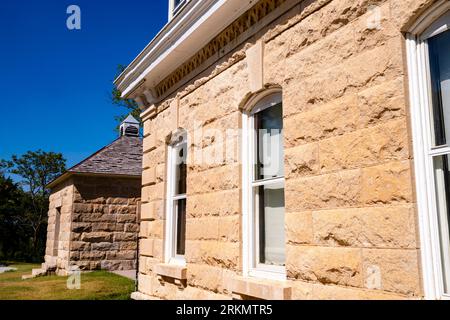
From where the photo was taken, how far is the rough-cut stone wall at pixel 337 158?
330 centimetres

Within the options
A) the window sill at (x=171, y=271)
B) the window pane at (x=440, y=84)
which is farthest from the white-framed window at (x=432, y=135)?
the window sill at (x=171, y=271)

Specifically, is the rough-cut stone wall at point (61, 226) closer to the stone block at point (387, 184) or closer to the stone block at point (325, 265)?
the stone block at point (325, 265)

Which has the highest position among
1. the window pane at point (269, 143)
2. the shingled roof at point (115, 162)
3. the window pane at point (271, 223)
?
the shingled roof at point (115, 162)

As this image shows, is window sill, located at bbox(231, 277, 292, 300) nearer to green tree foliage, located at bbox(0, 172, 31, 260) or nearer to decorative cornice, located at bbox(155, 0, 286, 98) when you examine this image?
decorative cornice, located at bbox(155, 0, 286, 98)

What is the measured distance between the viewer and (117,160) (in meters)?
16.7

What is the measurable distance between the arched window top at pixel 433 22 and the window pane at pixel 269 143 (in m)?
1.87

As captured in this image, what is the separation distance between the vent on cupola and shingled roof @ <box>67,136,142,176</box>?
2.13ft

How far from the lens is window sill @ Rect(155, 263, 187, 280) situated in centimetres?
625

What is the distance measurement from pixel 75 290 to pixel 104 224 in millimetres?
4168

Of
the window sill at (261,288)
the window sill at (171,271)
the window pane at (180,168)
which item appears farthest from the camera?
the window pane at (180,168)

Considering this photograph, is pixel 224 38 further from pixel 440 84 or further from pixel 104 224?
pixel 104 224

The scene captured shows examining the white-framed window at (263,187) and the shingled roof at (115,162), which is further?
the shingled roof at (115,162)
